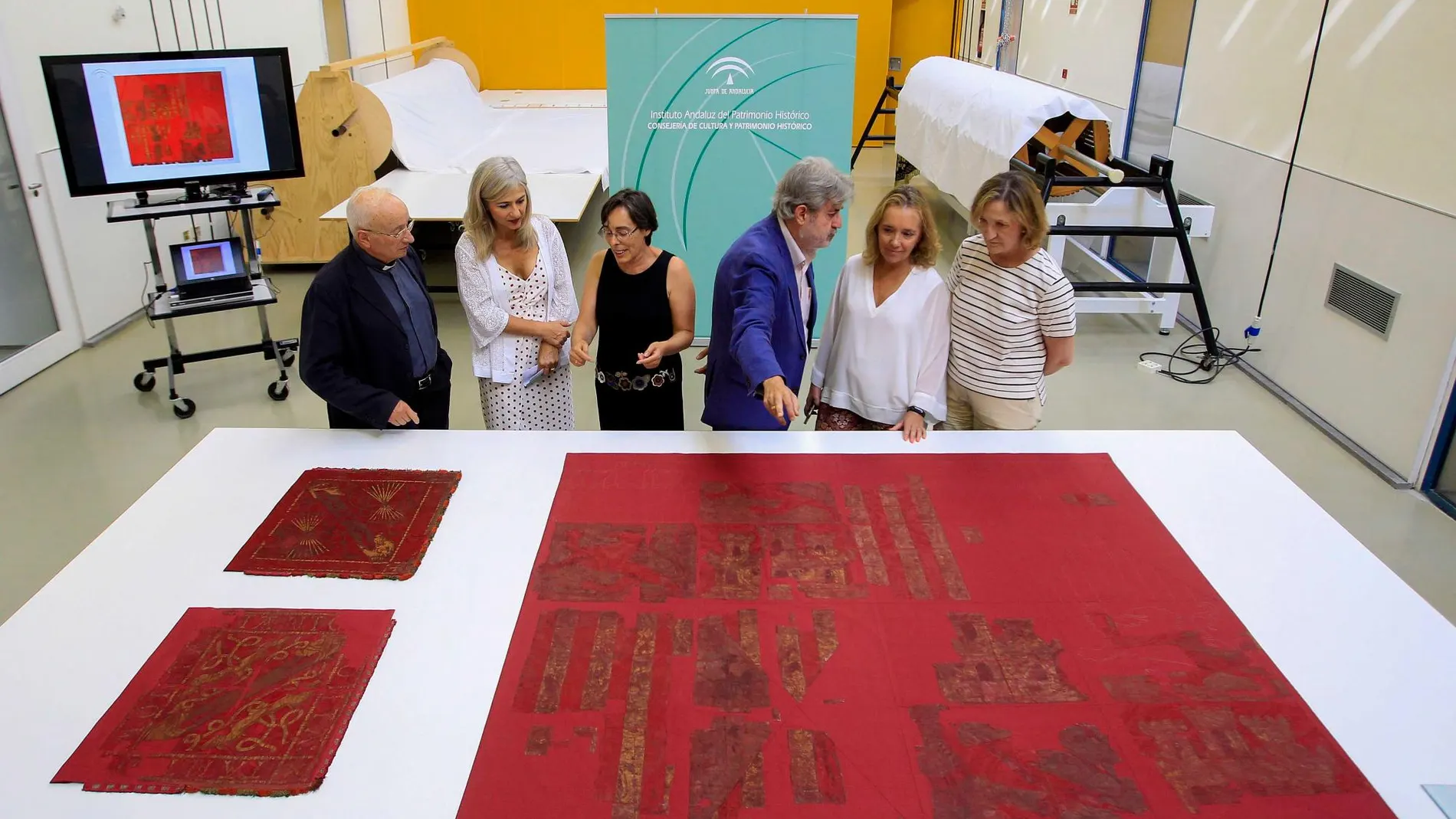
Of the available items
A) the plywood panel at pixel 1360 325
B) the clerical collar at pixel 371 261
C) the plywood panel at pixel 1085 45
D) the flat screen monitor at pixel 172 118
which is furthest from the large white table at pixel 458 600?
the plywood panel at pixel 1085 45

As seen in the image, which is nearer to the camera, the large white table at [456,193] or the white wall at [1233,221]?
the white wall at [1233,221]

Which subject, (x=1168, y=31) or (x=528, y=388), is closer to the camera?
(x=528, y=388)

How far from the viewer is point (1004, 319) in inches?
98.1

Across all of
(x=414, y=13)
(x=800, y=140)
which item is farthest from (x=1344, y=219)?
(x=414, y=13)

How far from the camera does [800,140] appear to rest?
4508 millimetres

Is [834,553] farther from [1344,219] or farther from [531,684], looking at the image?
[1344,219]

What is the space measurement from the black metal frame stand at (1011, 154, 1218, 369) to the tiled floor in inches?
11.8

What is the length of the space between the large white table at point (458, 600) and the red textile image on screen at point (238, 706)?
0.03m

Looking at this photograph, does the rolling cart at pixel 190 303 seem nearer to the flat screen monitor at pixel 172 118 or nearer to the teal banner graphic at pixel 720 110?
the flat screen monitor at pixel 172 118

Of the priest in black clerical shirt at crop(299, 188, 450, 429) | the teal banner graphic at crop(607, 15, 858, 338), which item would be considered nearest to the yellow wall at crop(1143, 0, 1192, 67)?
A: the teal banner graphic at crop(607, 15, 858, 338)

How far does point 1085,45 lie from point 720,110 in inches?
162

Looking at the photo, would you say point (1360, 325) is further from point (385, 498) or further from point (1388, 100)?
point (385, 498)

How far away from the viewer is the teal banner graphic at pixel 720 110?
4320 mm

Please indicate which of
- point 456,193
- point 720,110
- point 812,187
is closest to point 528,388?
point 812,187
